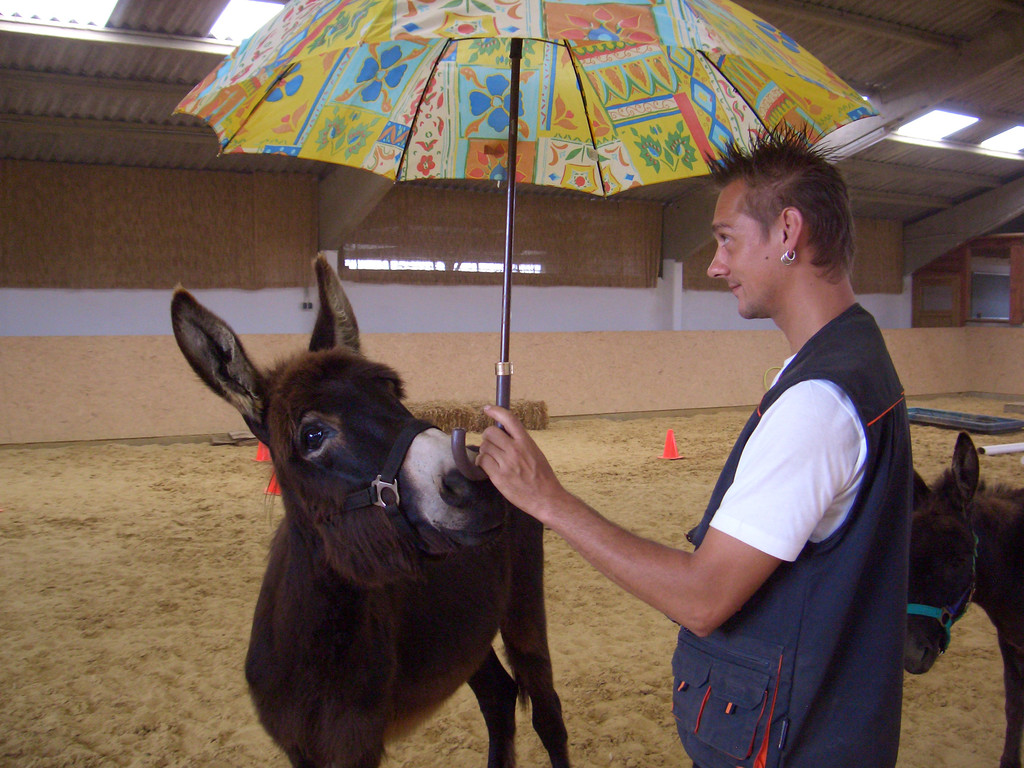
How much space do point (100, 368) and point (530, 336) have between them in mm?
6336

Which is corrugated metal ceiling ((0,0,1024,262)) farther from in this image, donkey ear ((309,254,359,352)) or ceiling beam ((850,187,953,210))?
donkey ear ((309,254,359,352))

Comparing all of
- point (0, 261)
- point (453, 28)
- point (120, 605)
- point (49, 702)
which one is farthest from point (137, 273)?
point (453, 28)

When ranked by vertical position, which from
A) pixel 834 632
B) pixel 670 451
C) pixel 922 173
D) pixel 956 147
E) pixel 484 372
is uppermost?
pixel 956 147

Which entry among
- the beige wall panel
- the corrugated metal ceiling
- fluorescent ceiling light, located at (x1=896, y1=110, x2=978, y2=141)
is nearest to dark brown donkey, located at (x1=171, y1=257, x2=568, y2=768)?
the beige wall panel

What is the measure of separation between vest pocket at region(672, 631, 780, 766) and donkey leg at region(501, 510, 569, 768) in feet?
4.23

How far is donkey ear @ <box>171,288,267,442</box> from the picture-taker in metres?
1.63

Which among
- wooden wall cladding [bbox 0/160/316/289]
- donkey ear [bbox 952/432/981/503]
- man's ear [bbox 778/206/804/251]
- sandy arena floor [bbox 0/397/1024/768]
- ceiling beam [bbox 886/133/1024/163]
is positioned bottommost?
sandy arena floor [bbox 0/397/1024/768]

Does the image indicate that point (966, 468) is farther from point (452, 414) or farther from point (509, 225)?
point (452, 414)

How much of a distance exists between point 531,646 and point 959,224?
18800 mm

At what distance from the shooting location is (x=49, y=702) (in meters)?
3.06

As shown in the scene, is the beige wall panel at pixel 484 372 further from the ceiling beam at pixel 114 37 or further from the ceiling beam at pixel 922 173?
the ceiling beam at pixel 114 37

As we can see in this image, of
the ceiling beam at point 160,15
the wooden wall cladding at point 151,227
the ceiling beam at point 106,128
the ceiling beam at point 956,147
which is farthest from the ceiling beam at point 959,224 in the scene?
the ceiling beam at point 160,15

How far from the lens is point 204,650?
3586 mm

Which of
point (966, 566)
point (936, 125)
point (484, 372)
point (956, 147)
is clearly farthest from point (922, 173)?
point (966, 566)
